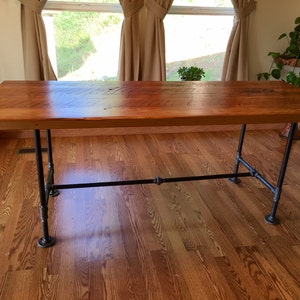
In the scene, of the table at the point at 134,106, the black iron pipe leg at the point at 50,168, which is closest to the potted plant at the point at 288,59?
the table at the point at 134,106

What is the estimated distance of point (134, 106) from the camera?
1.46 meters

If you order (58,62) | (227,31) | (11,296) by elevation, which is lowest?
(11,296)

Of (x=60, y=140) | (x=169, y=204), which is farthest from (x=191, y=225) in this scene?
(x=60, y=140)

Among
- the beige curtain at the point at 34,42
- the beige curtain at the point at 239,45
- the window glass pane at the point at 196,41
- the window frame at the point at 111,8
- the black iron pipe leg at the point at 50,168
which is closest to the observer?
the black iron pipe leg at the point at 50,168

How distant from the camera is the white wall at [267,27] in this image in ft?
11.5

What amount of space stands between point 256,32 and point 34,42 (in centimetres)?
242

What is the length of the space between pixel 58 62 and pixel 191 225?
239cm

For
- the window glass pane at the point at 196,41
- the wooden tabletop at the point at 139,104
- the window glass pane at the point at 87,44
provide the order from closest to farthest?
1. the wooden tabletop at the point at 139,104
2. the window glass pane at the point at 87,44
3. the window glass pane at the point at 196,41

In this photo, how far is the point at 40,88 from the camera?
172 cm

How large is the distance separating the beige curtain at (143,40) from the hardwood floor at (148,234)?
40.3 inches

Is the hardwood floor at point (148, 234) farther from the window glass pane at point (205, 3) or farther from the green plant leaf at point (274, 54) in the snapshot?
the window glass pane at point (205, 3)

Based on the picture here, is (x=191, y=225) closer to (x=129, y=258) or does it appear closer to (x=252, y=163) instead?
(x=129, y=258)

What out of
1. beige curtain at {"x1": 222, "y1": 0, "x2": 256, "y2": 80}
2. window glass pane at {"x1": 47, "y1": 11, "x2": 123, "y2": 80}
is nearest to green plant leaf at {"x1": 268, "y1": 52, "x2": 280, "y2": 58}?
beige curtain at {"x1": 222, "y1": 0, "x2": 256, "y2": 80}

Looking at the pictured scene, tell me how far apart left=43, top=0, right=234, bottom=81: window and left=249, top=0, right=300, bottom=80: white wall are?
0.31m
